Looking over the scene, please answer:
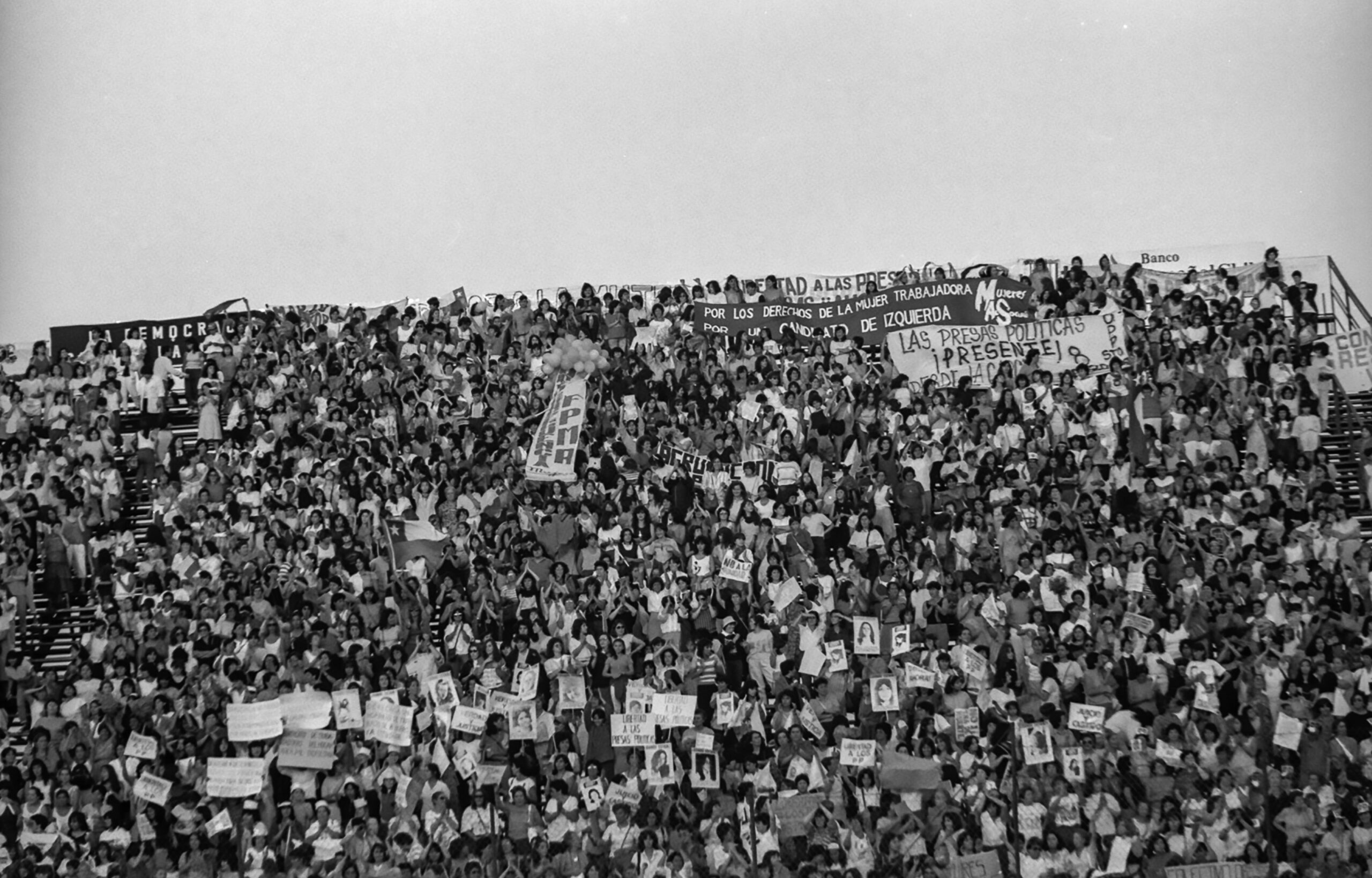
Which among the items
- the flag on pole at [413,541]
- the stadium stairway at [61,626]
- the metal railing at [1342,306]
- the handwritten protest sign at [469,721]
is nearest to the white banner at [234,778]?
the handwritten protest sign at [469,721]

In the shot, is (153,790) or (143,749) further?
(143,749)

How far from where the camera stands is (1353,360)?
2330 centimetres

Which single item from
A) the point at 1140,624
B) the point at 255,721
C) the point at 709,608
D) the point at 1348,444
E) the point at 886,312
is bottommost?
the point at 255,721

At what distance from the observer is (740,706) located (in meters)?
18.8

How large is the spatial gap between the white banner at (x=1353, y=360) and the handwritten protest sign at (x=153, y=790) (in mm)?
15481

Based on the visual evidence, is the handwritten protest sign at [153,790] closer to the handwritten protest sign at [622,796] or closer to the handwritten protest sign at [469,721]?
the handwritten protest sign at [469,721]

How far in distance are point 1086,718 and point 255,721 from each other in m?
8.91

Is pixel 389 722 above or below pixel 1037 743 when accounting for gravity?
above

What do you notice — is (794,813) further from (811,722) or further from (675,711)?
(675,711)

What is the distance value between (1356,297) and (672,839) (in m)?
14.8

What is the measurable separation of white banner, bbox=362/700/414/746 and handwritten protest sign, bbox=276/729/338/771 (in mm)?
421

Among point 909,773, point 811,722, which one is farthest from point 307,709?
point 909,773

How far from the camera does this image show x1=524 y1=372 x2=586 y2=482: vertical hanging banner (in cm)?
2284

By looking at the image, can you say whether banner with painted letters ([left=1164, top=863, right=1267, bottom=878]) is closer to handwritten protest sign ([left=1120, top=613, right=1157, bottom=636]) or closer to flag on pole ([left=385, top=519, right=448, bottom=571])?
handwritten protest sign ([left=1120, top=613, right=1157, bottom=636])
